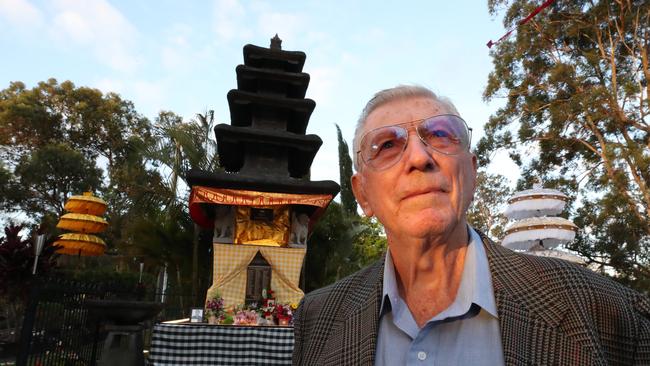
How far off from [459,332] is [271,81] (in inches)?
544

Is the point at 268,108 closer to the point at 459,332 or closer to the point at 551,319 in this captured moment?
the point at 459,332

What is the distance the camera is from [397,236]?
1.60m

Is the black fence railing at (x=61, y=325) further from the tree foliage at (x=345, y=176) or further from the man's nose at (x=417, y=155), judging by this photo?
the tree foliage at (x=345, y=176)

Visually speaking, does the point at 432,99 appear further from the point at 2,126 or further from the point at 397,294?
the point at 2,126

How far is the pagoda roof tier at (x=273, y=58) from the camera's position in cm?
1483

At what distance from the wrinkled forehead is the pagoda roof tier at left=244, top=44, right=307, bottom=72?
13.8m

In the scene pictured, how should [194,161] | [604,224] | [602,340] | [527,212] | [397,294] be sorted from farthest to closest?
[604,224] < [194,161] < [527,212] < [397,294] < [602,340]

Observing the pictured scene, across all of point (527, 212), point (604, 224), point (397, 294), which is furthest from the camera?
point (604, 224)

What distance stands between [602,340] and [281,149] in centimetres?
1226

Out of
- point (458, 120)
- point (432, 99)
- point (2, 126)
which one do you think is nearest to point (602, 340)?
point (458, 120)

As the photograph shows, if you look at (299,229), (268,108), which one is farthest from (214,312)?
(268,108)

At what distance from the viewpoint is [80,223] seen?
16.9 metres

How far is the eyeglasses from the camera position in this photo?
161 cm

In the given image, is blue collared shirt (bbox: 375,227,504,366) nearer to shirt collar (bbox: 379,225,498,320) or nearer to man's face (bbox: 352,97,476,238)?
shirt collar (bbox: 379,225,498,320)
